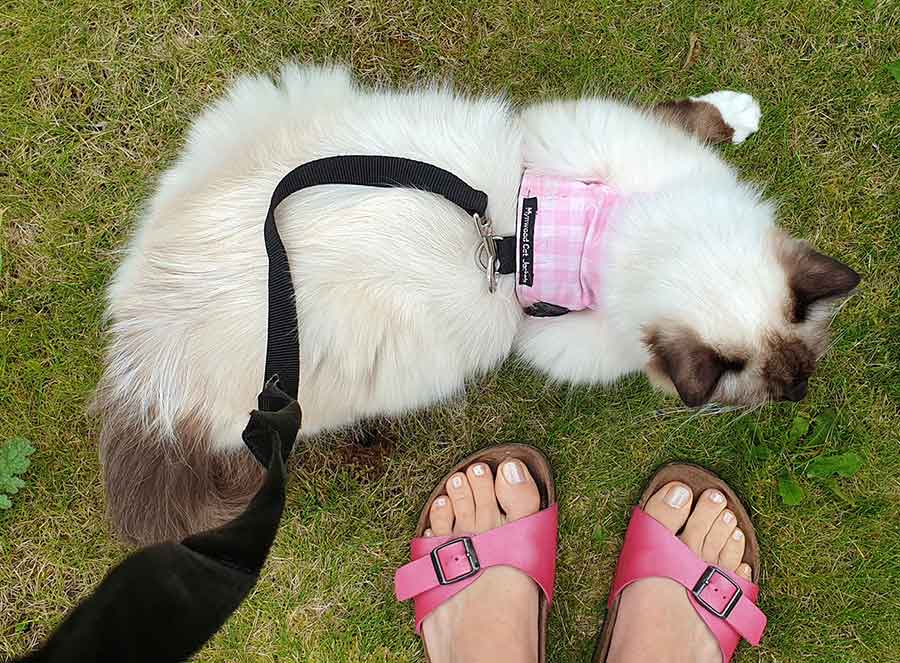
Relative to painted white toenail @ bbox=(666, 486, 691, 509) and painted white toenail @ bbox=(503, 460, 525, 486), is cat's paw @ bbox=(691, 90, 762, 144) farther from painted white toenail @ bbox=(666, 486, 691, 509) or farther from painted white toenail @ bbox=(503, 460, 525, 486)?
painted white toenail @ bbox=(503, 460, 525, 486)

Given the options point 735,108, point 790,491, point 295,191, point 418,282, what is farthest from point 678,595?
point 295,191

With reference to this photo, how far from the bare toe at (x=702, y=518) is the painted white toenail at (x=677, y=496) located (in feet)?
0.21

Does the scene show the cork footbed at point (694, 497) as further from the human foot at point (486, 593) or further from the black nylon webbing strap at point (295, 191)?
the black nylon webbing strap at point (295, 191)

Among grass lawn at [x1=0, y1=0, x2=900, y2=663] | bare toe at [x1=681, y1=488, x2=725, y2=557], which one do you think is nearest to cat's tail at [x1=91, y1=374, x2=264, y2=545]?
grass lawn at [x1=0, y1=0, x2=900, y2=663]

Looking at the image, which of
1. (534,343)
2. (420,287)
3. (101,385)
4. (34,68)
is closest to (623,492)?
(534,343)

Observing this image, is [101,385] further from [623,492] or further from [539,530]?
[623,492]

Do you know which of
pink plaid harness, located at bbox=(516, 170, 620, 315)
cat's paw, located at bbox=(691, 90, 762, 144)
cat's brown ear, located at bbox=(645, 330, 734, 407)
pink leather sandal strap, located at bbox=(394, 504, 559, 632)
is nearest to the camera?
cat's brown ear, located at bbox=(645, 330, 734, 407)

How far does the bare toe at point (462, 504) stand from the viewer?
99.7 inches

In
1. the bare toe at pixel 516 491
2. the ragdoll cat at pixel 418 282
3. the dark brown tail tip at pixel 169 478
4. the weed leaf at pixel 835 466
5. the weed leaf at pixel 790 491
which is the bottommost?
the bare toe at pixel 516 491

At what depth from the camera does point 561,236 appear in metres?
1.77

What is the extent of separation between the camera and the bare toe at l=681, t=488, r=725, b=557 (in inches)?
98.4

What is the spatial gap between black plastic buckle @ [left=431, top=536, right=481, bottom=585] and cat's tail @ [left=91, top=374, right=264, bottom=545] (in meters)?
0.86

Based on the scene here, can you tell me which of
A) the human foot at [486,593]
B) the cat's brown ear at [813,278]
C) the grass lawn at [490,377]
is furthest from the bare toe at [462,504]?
the cat's brown ear at [813,278]

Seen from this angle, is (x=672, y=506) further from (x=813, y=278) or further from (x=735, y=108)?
(x=735, y=108)
